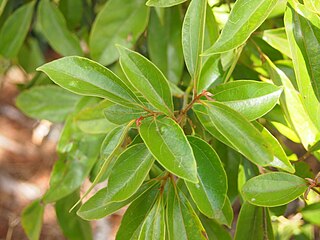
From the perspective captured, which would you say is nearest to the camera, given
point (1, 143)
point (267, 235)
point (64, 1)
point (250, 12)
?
point (250, 12)

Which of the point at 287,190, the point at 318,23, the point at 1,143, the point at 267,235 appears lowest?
the point at 1,143

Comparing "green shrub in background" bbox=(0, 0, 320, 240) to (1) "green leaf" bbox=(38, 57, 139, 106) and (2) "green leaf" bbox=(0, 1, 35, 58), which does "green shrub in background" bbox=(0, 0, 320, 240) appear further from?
(2) "green leaf" bbox=(0, 1, 35, 58)

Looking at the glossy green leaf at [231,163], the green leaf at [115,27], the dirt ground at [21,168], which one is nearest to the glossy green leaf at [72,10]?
the green leaf at [115,27]

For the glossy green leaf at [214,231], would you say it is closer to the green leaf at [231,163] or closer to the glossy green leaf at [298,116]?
the green leaf at [231,163]

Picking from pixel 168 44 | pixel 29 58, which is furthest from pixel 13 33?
pixel 168 44

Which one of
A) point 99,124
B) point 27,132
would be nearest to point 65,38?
point 99,124

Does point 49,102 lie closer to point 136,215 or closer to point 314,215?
point 136,215

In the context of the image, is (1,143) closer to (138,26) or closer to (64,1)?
(64,1)
